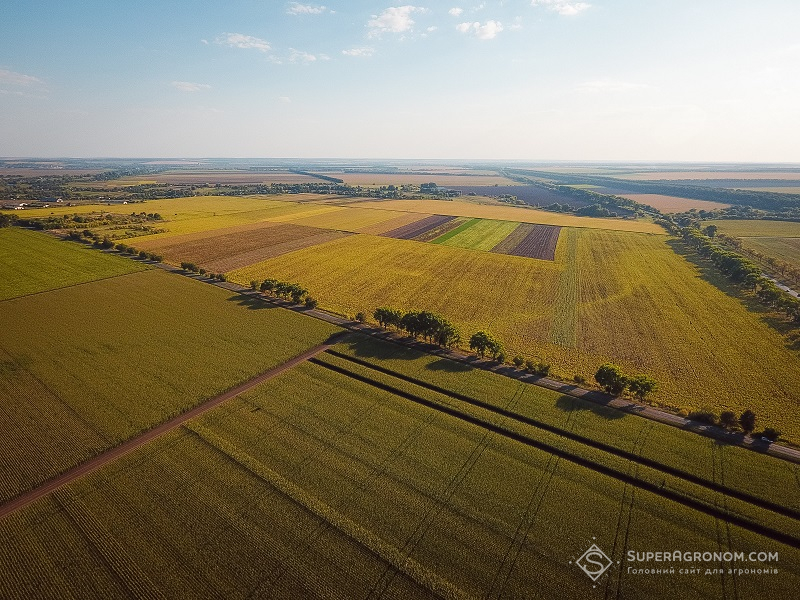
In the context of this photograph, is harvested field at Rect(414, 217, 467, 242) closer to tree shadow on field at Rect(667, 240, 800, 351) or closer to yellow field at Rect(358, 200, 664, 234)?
yellow field at Rect(358, 200, 664, 234)

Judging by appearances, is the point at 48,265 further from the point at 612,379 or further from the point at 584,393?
the point at 612,379

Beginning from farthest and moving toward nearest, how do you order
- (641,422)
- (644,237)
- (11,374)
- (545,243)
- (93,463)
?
1. (644,237)
2. (545,243)
3. (11,374)
4. (641,422)
5. (93,463)

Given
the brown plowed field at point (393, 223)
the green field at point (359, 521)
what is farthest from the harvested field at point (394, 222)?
the green field at point (359, 521)

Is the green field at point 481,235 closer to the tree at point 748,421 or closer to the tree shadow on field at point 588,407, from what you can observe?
the tree shadow on field at point 588,407

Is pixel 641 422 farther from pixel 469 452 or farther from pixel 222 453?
pixel 222 453

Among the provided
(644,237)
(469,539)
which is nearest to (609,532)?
(469,539)

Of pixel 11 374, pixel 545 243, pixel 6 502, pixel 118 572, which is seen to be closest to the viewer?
pixel 118 572

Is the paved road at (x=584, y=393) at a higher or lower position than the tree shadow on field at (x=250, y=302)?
lower

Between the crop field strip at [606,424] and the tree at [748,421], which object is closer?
the crop field strip at [606,424]
